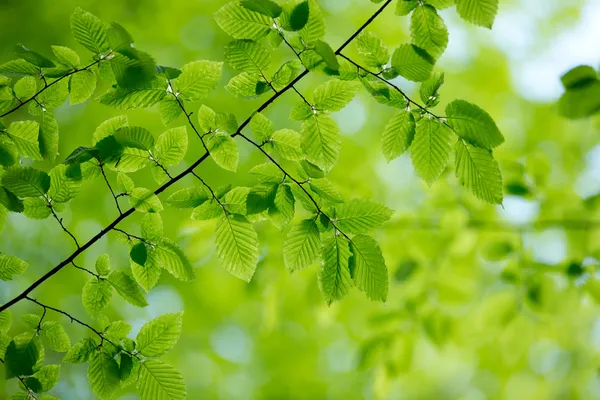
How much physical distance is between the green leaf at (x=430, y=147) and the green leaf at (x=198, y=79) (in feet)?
1.58

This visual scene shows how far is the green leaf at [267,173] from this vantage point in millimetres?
1101

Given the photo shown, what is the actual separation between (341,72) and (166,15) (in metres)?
3.76

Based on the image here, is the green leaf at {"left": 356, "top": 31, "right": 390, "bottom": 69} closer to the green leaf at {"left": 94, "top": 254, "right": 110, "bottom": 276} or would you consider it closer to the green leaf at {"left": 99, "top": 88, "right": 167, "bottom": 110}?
the green leaf at {"left": 99, "top": 88, "right": 167, "bottom": 110}

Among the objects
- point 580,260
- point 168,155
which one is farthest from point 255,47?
point 580,260

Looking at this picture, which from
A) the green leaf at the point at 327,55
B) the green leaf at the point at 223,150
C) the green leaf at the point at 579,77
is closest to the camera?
the green leaf at the point at 327,55

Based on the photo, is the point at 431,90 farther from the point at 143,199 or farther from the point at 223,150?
the point at 143,199

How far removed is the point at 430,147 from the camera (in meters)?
1.12

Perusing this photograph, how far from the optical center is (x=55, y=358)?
4.85 metres

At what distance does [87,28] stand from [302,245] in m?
0.66

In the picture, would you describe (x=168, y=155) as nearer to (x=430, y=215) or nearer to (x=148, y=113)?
(x=430, y=215)

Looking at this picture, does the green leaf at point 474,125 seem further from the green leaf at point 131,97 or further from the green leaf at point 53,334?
the green leaf at point 53,334

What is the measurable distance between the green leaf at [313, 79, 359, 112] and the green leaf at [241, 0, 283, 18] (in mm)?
191

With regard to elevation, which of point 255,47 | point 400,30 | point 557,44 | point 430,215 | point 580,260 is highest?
point 557,44

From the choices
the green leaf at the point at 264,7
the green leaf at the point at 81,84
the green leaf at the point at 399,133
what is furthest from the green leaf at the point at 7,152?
the green leaf at the point at 399,133
